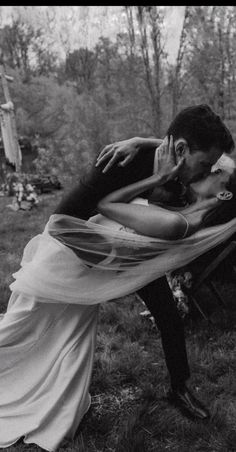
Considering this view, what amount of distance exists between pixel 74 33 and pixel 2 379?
17.4 m

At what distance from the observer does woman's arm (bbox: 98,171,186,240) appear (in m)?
2.18

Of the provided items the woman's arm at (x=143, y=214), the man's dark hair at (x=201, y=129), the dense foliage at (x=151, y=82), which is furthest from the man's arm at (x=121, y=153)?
the dense foliage at (x=151, y=82)

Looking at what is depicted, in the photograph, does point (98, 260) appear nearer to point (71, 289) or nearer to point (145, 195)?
point (71, 289)

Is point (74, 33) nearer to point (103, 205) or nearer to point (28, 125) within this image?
point (28, 125)

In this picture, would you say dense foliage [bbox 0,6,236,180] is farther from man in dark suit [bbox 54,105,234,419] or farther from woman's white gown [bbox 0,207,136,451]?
woman's white gown [bbox 0,207,136,451]

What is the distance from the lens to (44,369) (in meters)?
2.68

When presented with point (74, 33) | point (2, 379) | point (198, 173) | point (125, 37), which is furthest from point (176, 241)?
point (74, 33)

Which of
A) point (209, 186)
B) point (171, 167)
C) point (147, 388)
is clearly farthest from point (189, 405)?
point (171, 167)

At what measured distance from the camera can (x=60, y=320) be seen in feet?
8.82

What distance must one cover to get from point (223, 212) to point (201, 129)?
Result: 3.13ft

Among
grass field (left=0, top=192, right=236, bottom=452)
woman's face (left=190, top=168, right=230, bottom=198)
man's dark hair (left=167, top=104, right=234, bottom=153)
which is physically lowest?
grass field (left=0, top=192, right=236, bottom=452)

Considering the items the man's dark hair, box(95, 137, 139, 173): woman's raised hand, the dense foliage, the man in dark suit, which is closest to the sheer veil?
the man in dark suit

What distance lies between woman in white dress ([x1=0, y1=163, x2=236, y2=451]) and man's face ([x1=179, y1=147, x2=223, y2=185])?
0.62 ft

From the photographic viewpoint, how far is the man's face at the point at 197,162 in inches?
83.3
